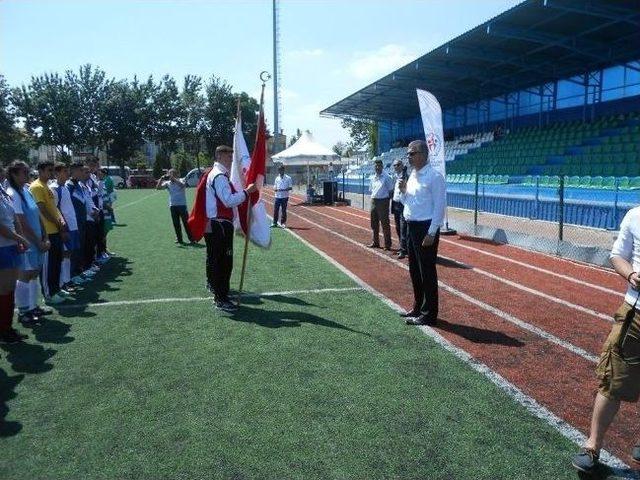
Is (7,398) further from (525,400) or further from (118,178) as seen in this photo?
(118,178)

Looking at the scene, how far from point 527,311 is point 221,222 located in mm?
3949

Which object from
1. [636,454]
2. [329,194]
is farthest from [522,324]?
[329,194]

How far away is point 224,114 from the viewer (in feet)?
211

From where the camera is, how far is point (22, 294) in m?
5.89

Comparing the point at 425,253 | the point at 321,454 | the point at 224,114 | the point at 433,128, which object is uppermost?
the point at 224,114

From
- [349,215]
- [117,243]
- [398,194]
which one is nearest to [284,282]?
[398,194]

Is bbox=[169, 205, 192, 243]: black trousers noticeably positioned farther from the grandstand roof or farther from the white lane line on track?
the grandstand roof

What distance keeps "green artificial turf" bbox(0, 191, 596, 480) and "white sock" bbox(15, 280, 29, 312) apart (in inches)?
16.0

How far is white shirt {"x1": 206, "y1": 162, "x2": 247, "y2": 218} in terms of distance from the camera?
6.07 meters

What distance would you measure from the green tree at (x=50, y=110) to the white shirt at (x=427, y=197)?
178ft

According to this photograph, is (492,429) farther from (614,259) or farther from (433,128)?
(433,128)

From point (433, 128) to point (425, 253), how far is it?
21.9 ft

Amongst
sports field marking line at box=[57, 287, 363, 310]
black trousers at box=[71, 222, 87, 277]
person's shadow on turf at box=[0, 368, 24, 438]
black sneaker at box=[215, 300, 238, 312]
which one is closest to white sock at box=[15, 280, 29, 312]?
sports field marking line at box=[57, 287, 363, 310]

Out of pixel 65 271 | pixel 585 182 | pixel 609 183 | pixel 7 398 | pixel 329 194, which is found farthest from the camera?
pixel 329 194
